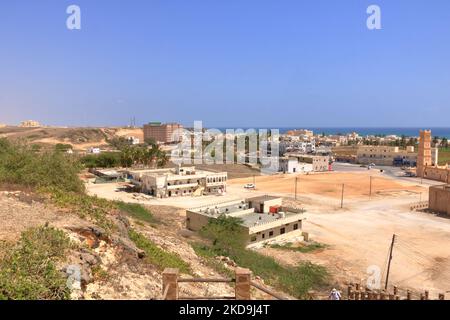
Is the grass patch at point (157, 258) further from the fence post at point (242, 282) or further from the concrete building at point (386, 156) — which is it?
the concrete building at point (386, 156)

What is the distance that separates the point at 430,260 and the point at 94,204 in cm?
2439

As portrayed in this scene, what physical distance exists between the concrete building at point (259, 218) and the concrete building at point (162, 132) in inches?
5424

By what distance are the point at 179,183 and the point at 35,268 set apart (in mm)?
45098

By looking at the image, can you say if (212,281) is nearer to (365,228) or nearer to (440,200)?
(365,228)

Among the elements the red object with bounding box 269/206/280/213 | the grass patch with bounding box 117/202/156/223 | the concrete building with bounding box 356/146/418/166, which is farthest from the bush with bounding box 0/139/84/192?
the concrete building with bounding box 356/146/418/166

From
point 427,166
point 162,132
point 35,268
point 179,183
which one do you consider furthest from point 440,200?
point 162,132

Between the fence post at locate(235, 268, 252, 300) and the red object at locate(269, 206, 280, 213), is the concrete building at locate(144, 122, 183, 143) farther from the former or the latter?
the fence post at locate(235, 268, 252, 300)

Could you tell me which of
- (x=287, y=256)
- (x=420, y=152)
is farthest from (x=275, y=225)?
(x=420, y=152)

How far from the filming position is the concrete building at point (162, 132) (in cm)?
17400

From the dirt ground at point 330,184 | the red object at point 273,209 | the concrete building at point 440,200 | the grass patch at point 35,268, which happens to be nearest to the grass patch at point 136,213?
the red object at point 273,209

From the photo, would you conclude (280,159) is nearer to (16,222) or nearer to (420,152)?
(420,152)

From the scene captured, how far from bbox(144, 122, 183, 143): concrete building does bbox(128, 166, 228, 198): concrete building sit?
114 m
